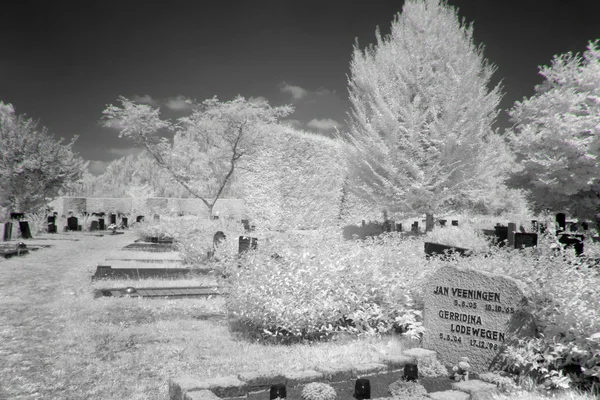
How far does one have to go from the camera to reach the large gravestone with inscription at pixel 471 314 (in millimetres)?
4664

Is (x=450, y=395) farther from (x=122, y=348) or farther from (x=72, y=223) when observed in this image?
(x=72, y=223)

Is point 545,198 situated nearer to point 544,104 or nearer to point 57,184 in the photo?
point 544,104

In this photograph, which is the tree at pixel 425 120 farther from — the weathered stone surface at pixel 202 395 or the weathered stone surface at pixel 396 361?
the weathered stone surface at pixel 202 395

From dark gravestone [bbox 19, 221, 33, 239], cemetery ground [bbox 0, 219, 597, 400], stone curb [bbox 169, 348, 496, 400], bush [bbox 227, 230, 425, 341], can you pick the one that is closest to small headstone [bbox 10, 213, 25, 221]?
dark gravestone [bbox 19, 221, 33, 239]

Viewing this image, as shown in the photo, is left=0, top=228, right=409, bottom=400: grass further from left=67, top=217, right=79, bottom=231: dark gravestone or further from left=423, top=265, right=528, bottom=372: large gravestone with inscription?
left=67, top=217, right=79, bottom=231: dark gravestone

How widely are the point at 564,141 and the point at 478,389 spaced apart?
47.6 feet

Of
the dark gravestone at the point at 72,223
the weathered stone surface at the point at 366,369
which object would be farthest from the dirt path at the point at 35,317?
the dark gravestone at the point at 72,223

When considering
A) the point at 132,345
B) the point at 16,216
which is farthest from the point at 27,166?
the point at 132,345

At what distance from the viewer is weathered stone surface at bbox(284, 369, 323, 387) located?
392 centimetres

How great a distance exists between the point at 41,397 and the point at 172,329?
2445mm

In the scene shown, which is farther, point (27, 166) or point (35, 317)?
point (27, 166)

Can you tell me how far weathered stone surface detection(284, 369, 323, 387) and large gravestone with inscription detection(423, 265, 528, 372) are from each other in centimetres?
171

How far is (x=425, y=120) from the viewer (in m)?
17.1

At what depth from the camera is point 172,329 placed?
630 centimetres
